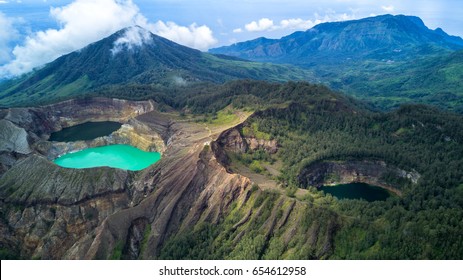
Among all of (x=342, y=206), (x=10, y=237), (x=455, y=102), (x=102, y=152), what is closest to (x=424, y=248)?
(x=342, y=206)

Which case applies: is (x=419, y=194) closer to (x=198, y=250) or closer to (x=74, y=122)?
(x=198, y=250)

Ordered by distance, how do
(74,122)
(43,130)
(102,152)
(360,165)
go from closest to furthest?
(360,165) < (102,152) < (43,130) < (74,122)

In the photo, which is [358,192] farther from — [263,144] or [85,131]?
[85,131]

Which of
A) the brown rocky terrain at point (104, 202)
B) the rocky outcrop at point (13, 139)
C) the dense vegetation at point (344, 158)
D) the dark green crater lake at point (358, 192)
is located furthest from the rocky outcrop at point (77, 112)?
the dark green crater lake at point (358, 192)

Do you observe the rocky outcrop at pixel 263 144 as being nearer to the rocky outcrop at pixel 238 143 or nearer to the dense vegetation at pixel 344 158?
the rocky outcrop at pixel 238 143

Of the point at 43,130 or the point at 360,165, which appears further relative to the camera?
the point at 43,130

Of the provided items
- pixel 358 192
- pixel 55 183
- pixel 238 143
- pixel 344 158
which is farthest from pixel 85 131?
pixel 358 192

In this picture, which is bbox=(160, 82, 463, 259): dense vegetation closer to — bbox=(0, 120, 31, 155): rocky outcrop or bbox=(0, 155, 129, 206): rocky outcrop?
bbox=(0, 155, 129, 206): rocky outcrop
